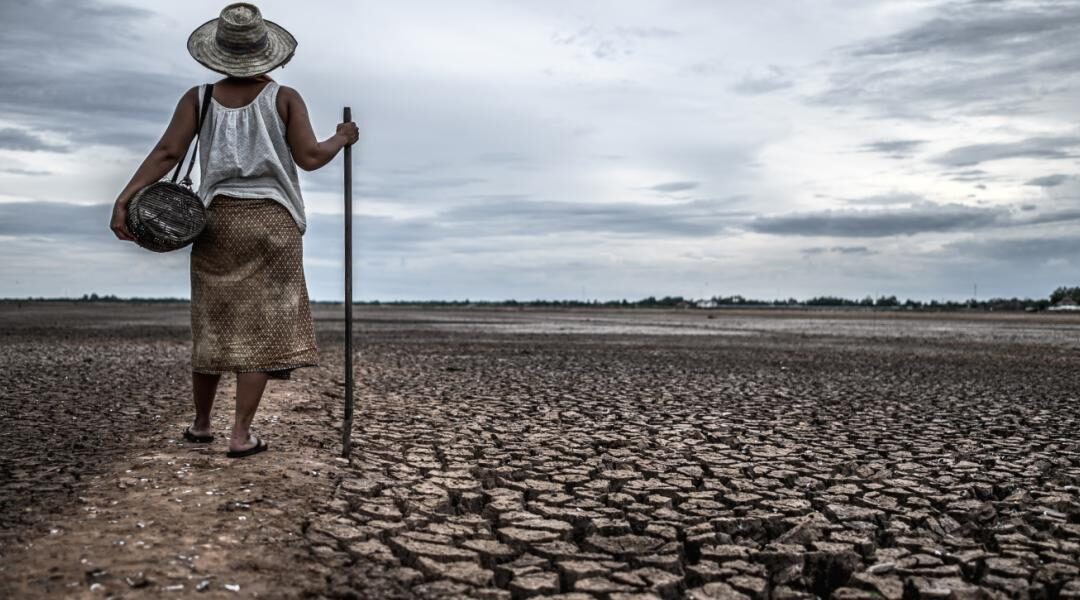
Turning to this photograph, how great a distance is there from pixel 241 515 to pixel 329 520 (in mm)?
283

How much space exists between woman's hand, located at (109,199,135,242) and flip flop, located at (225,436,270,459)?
0.97 metres

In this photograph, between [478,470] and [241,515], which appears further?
[478,470]

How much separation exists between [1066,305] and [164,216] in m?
80.2

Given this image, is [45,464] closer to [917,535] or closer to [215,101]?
[215,101]

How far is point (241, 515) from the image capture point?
271cm

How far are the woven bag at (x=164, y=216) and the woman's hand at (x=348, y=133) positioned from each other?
66 cm

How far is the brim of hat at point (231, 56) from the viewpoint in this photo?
329 centimetres

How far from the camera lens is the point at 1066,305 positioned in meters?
69.1

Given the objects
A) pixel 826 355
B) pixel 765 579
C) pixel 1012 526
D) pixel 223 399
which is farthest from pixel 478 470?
pixel 826 355

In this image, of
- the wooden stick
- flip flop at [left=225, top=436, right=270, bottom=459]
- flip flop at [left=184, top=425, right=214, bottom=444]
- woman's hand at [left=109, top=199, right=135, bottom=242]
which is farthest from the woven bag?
flip flop at [left=184, top=425, right=214, bottom=444]

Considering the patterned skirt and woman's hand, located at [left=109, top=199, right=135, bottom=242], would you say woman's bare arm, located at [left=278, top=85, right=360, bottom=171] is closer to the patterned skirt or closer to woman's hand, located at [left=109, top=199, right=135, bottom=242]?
the patterned skirt

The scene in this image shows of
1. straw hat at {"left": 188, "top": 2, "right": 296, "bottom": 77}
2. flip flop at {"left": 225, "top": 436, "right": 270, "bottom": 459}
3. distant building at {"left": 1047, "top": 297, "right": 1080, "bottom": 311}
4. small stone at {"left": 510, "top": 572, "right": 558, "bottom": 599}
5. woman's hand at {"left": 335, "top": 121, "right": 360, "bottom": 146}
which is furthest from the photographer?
distant building at {"left": 1047, "top": 297, "right": 1080, "bottom": 311}

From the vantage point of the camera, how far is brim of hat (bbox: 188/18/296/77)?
10.8 ft

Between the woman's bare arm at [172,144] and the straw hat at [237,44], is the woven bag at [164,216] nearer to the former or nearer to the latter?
the woman's bare arm at [172,144]
